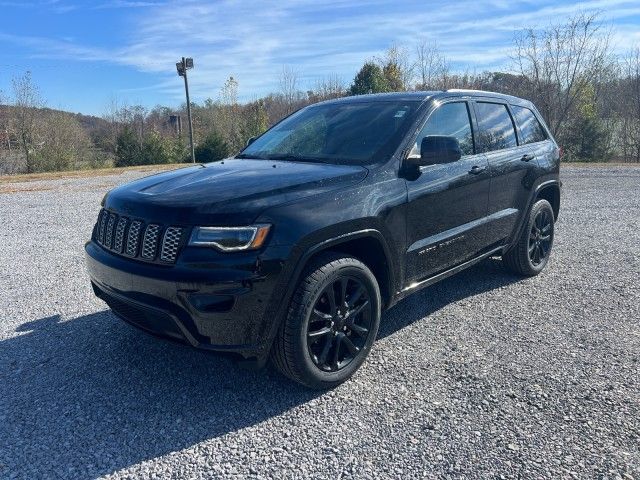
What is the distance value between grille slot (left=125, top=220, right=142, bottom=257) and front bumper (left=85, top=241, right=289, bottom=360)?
0.15 metres

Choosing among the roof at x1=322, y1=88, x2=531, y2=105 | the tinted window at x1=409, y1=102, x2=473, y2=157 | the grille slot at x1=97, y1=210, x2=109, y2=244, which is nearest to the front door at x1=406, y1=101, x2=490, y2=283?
the tinted window at x1=409, y1=102, x2=473, y2=157

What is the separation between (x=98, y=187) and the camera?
14859mm

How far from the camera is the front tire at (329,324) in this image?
112 inches

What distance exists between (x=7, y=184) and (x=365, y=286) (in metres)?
17.4

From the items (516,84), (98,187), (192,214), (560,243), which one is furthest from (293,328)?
(516,84)

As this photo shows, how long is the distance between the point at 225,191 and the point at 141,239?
1.82 feet

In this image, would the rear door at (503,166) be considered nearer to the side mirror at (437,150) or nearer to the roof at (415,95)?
the roof at (415,95)

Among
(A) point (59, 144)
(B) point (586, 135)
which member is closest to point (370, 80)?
(B) point (586, 135)

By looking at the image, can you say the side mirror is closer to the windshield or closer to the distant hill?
the windshield

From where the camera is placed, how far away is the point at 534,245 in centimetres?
528

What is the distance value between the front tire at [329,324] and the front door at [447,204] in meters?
0.50

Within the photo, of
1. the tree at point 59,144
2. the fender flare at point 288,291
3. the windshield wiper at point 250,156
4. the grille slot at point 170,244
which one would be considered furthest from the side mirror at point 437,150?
the tree at point 59,144

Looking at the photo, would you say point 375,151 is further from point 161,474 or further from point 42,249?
point 42,249

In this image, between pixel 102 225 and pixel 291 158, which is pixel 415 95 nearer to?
pixel 291 158
